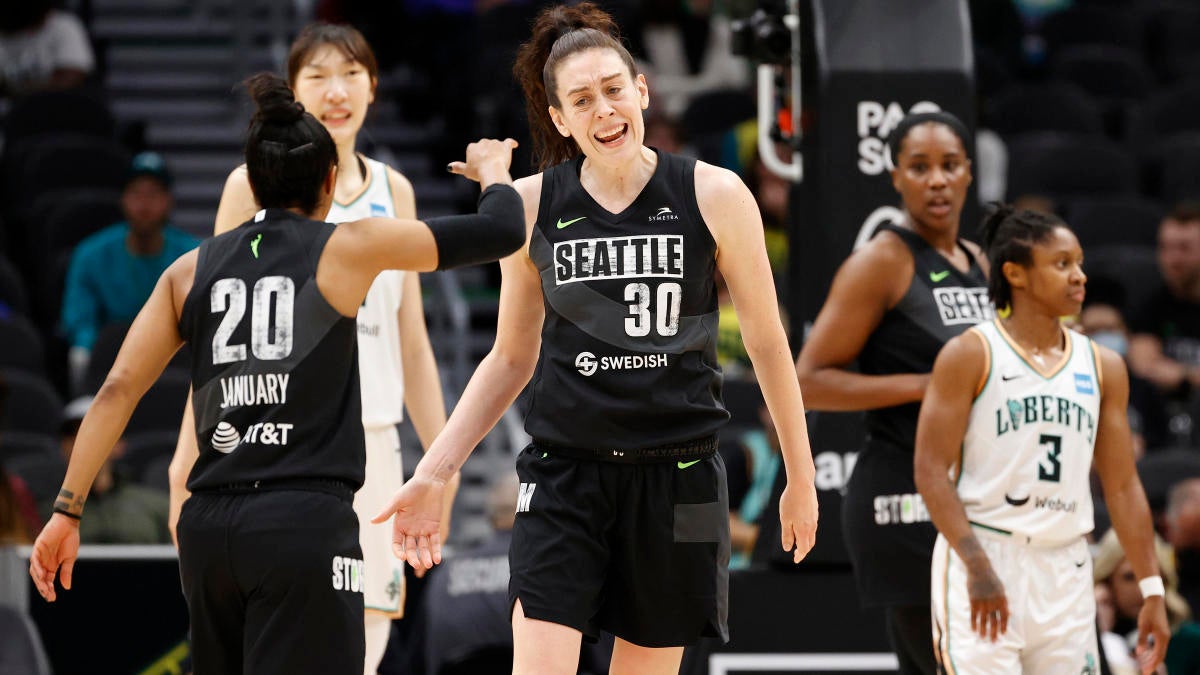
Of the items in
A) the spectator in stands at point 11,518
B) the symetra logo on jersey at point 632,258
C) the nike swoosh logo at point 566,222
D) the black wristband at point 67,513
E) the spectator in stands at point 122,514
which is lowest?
the spectator in stands at point 122,514

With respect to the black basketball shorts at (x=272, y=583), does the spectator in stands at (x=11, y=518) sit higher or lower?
lower

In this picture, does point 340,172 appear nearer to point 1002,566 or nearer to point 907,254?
point 907,254

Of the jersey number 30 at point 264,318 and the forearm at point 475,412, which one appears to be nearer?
the jersey number 30 at point 264,318

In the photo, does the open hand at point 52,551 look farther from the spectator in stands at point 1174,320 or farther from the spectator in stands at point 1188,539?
the spectator in stands at point 1174,320

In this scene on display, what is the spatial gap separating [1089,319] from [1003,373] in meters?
4.95

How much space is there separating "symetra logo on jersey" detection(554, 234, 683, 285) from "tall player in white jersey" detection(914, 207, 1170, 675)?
1116 millimetres

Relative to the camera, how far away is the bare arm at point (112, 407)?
4.11 meters

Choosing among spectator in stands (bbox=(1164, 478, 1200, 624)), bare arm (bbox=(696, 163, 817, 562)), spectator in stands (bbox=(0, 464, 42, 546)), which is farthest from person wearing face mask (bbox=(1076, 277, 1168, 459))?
bare arm (bbox=(696, 163, 817, 562))

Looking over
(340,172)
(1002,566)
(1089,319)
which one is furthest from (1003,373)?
(1089,319)

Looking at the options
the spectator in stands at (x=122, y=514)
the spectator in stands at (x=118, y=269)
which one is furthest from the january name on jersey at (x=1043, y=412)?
the spectator in stands at (x=118, y=269)

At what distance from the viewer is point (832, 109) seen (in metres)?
6.30

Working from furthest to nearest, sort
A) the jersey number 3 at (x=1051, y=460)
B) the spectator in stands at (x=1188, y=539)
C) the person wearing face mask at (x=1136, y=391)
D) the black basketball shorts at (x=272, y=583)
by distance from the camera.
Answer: the person wearing face mask at (x=1136, y=391), the spectator in stands at (x=1188, y=539), the jersey number 3 at (x=1051, y=460), the black basketball shorts at (x=272, y=583)

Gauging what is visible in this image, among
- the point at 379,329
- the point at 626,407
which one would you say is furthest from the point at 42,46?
the point at 626,407

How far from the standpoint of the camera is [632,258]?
13.6 ft
